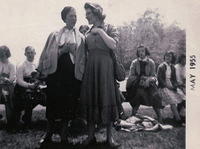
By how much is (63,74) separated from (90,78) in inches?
9.3

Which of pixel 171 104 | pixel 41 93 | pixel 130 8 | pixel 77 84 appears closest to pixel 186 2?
pixel 130 8

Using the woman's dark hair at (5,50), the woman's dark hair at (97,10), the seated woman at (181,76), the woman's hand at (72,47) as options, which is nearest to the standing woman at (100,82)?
the woman's dark hair at (97,10)

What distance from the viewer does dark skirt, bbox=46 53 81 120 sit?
3.33 metres

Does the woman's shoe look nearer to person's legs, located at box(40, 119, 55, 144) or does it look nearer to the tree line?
person's legs, located at box(40, 119, 55, 144)

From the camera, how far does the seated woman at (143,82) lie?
3355mm

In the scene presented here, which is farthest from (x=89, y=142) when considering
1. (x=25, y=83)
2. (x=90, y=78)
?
(x=25, y=83)

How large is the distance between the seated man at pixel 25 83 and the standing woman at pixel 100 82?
478mm

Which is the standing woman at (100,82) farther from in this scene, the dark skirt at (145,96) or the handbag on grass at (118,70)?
the dark skirt at (145,96)

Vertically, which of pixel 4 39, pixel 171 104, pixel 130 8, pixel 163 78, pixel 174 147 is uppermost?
pixel 130 8

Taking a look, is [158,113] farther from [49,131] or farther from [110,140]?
[49,131]

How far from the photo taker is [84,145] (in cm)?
329

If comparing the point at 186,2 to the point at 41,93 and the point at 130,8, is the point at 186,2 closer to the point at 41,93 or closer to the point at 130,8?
the point at 130,8

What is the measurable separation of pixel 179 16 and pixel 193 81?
1.90 feet

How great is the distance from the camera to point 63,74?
11.0ft
